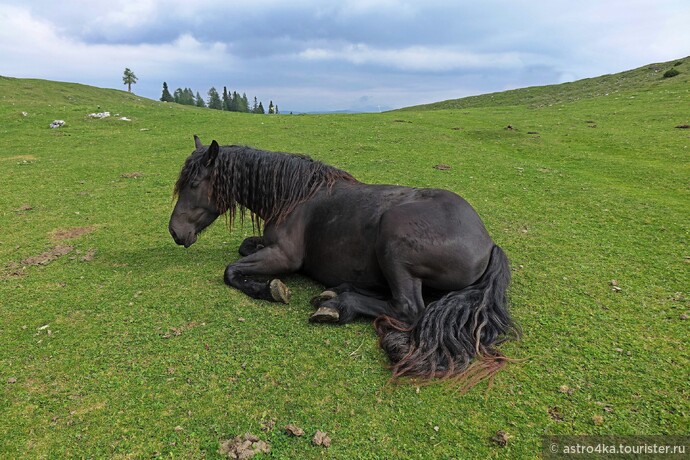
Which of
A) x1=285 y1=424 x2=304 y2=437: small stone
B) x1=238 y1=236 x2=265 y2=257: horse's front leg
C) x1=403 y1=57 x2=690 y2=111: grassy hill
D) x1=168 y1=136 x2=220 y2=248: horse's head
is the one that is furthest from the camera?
x1=403 y1=57 x2=690 y2=111: grassy hill

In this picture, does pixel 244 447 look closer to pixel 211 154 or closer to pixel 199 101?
pixel 211 154

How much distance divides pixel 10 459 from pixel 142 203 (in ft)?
20.7

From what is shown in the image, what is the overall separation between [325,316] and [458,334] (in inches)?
47.1

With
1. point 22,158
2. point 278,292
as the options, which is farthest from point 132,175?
point 278,292

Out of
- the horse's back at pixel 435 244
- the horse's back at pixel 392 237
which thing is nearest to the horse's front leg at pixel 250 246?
the horse's back at pixel 392 237

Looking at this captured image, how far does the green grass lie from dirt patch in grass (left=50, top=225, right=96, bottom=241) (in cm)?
8

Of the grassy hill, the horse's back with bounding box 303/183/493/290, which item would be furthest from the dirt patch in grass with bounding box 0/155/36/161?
the grassy hill

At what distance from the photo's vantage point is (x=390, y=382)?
311 cm

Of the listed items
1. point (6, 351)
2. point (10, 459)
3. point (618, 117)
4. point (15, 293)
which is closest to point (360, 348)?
point (10, 459)

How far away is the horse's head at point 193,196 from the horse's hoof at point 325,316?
75.7 inches

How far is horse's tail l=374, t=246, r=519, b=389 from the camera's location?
3215mm

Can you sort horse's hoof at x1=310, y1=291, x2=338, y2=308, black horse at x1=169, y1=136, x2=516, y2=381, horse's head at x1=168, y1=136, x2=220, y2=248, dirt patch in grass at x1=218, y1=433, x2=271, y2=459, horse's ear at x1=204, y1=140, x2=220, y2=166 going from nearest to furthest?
1. dirt patch in grass at x1=218, y1=433, x2=271, y2=459
2. black horse at x1=169, y1=136, x2=516, y2=381
3. horse's hoof at x1=310, y1=291, x2=338, y2=308
4. horse's ear at x1=204, y1=140, x2=220, y2=166
5. horse's head at x1=168, y1=136, x2=220, y2=248

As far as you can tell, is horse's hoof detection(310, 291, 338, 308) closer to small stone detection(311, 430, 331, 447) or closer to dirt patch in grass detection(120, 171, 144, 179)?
small stone detection(311, 430, 331, 447)

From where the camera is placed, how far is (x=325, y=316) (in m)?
3.84
